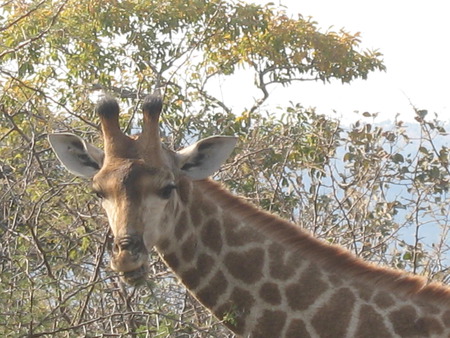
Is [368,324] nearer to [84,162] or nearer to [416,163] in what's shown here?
[84,162]

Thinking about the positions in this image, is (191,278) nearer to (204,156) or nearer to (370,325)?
(204,156)

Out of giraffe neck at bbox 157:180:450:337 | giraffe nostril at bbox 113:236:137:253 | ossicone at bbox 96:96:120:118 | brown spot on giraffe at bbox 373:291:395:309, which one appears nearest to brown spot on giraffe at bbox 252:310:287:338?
giraffe neck at bbox 157:180:450:337

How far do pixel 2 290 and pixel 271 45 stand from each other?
9.24 m

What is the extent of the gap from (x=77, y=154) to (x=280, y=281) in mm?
1441

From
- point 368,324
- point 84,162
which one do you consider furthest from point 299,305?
point 84,162

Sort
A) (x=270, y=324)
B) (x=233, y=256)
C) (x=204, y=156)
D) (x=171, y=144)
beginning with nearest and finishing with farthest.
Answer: (x=270, y=324) < (x=233, y=256) < (x=204, y=156) < (x=171, y=144)

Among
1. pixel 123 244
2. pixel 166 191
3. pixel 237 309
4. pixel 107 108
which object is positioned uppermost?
pixel 107 108

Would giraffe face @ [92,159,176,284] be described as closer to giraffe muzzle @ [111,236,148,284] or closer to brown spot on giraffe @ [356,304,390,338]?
giraffe muzzle @ [111,236,148,284]

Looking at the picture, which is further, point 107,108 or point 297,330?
point 107,108

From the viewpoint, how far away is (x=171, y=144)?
751 cm

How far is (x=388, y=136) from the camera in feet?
29.5

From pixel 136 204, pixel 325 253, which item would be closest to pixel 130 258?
pixel 136 204

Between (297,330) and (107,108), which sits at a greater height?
(107,108)

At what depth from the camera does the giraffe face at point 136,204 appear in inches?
204
